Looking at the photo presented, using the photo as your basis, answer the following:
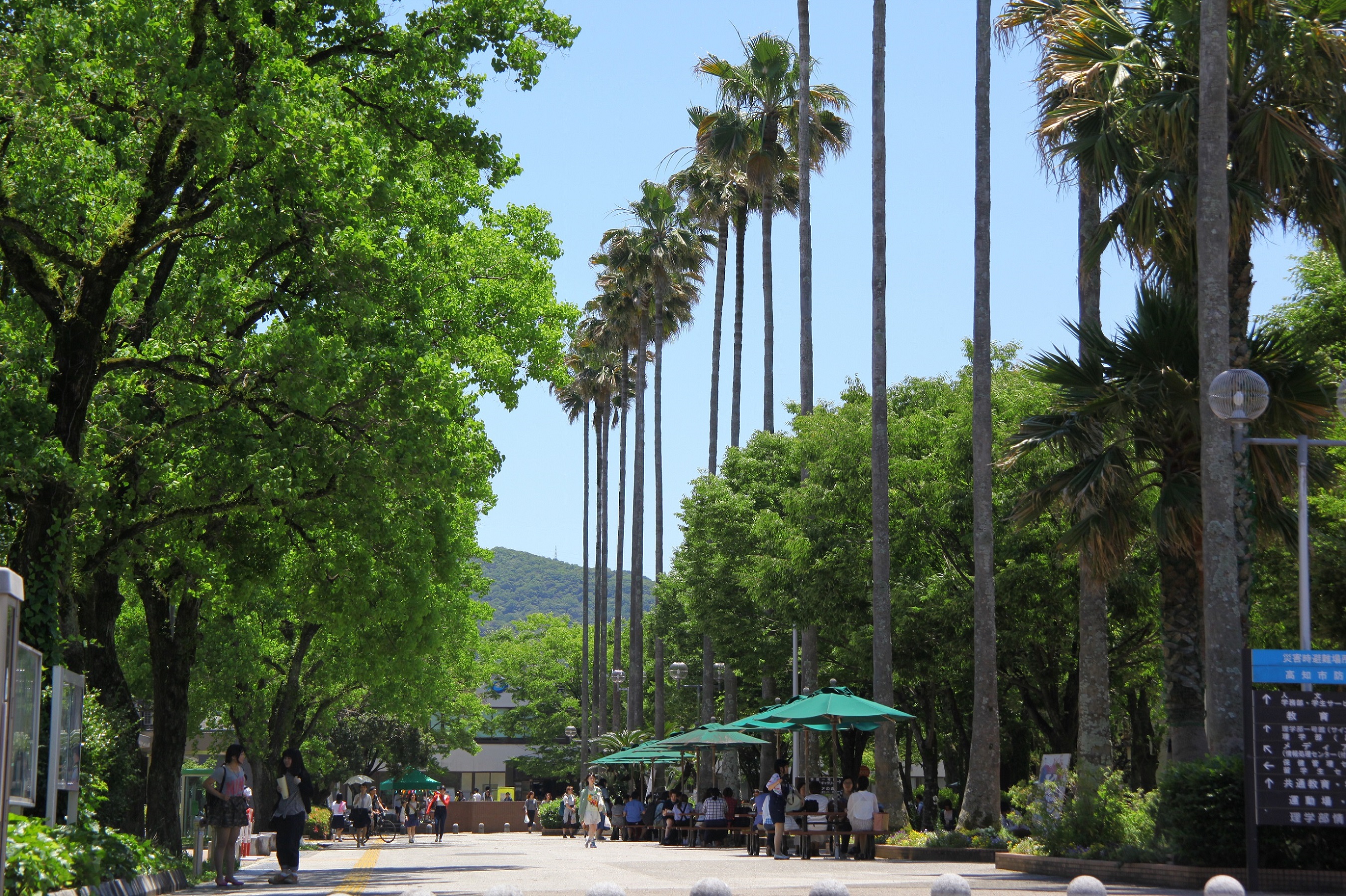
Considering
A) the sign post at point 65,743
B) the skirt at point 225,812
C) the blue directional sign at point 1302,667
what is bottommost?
the skirt at point 225,812

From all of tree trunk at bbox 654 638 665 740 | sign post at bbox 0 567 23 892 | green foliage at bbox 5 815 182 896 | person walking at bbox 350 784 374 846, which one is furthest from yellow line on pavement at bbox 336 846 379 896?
tree trunk at bbox 654 638 665 740

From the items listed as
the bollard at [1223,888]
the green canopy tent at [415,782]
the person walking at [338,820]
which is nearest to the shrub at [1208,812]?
the bollard at [1223,888]

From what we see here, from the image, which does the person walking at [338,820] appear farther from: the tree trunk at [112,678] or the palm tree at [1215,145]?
the palm tree at [1215,145]

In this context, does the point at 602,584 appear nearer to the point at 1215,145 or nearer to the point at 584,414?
the point at 584,414

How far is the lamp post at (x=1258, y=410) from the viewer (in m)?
13.8

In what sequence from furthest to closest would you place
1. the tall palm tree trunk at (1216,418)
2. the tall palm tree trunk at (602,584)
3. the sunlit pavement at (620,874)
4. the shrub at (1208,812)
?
the tall palm tree trunk at (602,584) < the tall palm tree trunk at (1216,418) < the sunlit pavement at (620,874) < the shrub at (1208,812)

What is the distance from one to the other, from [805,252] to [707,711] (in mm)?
19979

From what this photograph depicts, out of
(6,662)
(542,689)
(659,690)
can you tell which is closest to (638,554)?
(659,690)

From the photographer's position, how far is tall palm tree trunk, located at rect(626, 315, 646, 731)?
194 feet

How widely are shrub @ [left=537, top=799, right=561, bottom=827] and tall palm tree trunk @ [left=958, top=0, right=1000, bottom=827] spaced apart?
34009 mm

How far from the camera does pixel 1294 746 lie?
13328 mm

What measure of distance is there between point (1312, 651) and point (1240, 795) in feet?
6.11

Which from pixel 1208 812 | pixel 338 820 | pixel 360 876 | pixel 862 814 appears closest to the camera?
pixel 1208 812

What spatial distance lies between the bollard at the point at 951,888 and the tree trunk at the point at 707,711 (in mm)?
36167
